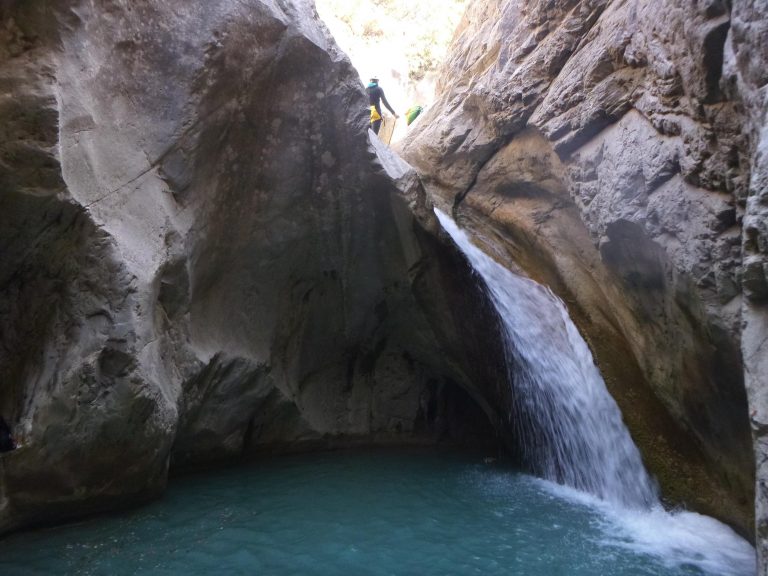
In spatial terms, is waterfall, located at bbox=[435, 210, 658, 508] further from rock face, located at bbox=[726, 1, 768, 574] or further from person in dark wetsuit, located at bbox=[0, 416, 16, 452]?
person in dark wetsuit, located at bbox=[0, 416, 16, 452]

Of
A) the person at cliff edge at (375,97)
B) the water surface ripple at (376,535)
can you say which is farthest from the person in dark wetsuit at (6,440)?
the person at cliff edge at (375,97)

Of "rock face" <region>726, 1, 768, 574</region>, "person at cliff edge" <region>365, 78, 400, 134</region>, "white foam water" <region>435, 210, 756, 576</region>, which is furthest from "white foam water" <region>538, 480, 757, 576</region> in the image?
"person at cliff edge" <region>365, 78, 400, 134</region>

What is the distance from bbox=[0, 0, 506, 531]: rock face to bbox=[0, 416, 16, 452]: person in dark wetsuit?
0.06 m

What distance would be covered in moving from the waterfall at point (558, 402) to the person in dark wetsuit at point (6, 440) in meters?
4.89

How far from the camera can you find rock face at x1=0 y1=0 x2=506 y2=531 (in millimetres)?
4750

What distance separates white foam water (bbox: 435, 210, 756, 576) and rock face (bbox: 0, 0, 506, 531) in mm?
377

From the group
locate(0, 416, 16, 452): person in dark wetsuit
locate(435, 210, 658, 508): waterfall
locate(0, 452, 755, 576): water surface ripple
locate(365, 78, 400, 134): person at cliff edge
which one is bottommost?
locate(0, 452, 755, 576): water surface ripple

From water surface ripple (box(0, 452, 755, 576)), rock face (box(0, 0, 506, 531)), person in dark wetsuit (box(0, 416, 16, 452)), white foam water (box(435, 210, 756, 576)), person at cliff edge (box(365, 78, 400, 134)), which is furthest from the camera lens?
person at cliff edge (box(365, 78, 400, 134))

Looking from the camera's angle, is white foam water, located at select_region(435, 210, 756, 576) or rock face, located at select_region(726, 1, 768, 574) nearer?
rock face, located at select_region(726, 1, 768, 574)

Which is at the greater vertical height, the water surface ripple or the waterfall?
the waterfall

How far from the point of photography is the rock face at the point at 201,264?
15.6ft

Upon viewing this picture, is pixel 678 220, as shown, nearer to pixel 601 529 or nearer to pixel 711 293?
pixel 711 293

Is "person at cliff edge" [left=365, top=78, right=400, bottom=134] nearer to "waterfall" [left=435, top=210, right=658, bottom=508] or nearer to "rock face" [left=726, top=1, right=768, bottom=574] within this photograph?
"waterfall" [left=435, top=210, right=658, bottom=508]

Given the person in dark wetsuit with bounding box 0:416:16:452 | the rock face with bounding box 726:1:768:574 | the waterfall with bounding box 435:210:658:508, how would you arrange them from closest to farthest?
1. the rock face with bounding box 726:1:768:574
2. the person in dark wetsuit with bounding box 0:416:16:452
3. the waterfall with bounding box 435:210:658:508
